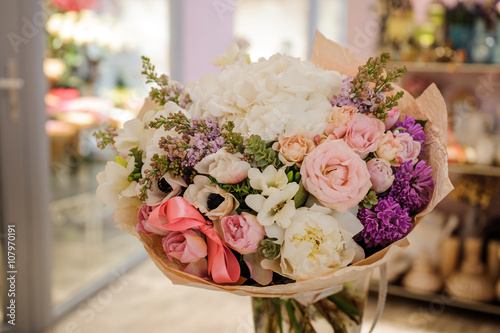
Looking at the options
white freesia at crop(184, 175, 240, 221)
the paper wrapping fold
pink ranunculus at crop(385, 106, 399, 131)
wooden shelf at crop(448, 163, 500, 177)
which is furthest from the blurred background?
white freesia at crop(184, 175, 240, 221)

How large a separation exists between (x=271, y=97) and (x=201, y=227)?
8.1 inches

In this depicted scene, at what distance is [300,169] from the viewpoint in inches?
25.0

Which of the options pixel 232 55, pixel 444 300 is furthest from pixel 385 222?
pixel 444 300

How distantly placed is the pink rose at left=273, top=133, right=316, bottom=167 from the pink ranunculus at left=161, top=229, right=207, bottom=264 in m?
0.15

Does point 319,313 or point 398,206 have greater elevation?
point 398,206

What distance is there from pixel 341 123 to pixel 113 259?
2.79m

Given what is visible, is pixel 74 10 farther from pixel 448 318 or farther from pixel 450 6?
pixel 448 318

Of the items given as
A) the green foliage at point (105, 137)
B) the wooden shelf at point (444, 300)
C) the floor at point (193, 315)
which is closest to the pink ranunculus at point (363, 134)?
the green foliage at point (105, 137)

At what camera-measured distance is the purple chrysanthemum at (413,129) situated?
69 cm

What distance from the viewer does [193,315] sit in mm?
2566

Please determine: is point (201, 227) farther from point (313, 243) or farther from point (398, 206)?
point (398, 206)

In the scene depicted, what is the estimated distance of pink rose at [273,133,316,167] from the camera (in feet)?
2.05

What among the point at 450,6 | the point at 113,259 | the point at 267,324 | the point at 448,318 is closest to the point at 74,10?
the point at 113,259

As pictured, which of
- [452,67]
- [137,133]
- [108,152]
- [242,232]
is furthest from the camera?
[108,152]
